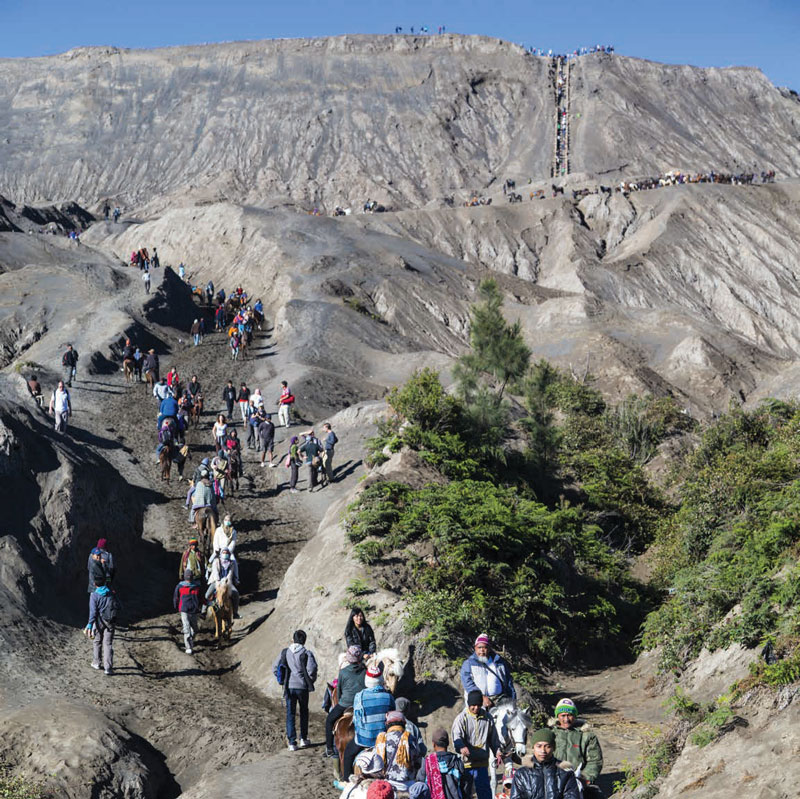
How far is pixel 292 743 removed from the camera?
12312mm

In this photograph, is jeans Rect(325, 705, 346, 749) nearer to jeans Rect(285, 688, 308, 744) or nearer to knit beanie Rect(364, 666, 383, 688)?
jeans Rect(285, 688, 308, 744)

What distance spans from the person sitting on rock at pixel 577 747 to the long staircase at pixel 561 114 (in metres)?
107

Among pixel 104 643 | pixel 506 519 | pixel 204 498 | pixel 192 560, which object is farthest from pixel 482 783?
pixel 204 498

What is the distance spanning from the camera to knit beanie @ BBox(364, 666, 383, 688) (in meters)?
9.59

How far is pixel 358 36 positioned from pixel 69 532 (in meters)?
125

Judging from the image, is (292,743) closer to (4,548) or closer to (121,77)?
(4,548)

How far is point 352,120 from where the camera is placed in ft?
404

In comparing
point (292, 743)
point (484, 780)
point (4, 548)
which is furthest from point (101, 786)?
point (4, 548)

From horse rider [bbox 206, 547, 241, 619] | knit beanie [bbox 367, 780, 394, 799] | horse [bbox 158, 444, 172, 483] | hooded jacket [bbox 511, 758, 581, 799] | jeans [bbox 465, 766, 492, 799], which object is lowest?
jeans [bbox 465, 766, 492, 799]

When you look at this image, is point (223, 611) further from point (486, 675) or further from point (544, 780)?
point (544, 780)

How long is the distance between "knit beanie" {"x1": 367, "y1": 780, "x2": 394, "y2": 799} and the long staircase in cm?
10819


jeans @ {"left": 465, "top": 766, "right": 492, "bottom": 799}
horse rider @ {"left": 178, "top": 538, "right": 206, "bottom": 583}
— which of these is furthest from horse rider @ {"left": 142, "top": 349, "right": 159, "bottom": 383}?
jeans @ {"left": 465, "top": 766, "right": 492, "bottom": 799}

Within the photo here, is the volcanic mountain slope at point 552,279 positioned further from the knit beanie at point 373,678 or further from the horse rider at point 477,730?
the horse rider at point 477,730

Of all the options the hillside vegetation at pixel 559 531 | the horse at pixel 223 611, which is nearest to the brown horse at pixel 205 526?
the hillside vegetation at pixel 559 531
